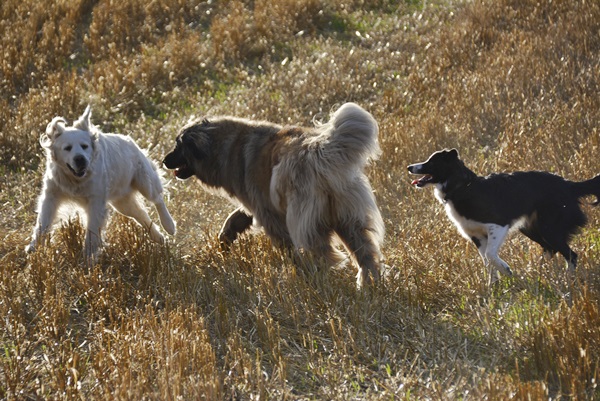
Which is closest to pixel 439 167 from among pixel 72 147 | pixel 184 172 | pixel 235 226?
pixel 235 226

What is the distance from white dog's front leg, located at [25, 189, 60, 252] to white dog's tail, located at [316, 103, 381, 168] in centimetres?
245

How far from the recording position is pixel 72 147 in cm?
652

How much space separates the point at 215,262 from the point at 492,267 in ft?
7.05

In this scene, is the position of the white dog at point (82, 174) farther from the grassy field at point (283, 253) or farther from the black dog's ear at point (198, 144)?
the black dog's ear at point (198, 144)

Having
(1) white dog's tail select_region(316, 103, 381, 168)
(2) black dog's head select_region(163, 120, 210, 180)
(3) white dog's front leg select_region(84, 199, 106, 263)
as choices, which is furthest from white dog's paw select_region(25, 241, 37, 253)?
(1) white dog's tail select_region(316, 103, 381, 168)

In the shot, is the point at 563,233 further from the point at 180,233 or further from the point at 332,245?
the point at 180,233

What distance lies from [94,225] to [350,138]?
7.76 feet

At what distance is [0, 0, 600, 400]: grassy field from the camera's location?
4180mm

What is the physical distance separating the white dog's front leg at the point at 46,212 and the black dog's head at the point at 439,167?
3.08 metres

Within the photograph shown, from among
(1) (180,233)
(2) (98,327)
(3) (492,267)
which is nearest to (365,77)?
(1) (180,233)

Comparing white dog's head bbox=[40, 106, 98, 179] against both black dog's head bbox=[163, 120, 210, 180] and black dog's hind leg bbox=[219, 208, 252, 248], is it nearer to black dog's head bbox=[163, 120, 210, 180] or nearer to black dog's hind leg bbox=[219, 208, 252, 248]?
black dog's head bbox=[163, 120, 210, 180]

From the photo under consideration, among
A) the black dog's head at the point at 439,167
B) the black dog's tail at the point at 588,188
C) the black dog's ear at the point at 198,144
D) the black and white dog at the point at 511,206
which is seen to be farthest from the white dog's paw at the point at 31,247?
the black dog's tail at the point at 588,188

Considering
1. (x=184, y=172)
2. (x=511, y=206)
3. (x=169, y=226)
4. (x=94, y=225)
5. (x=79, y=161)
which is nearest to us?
(x=511, y=206)

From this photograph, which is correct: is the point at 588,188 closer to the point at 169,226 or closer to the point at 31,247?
the point at 169,226
